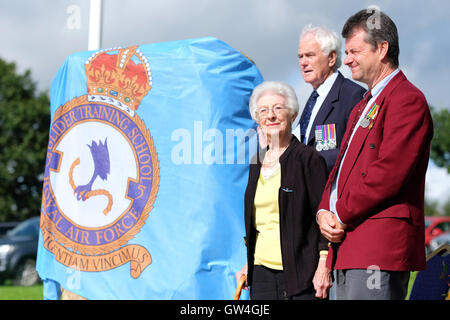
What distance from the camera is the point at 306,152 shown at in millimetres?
2992

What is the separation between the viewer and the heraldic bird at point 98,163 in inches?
181

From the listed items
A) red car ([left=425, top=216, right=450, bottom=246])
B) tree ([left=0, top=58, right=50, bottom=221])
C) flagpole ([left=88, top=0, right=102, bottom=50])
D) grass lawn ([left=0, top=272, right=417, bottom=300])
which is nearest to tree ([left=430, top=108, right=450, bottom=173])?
red car ([left=425, top=216, right=450, bottom=246])

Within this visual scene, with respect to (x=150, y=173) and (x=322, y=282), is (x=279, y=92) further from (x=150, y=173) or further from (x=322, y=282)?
(x=150, y=173)

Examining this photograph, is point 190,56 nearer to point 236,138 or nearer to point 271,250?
point 236,138

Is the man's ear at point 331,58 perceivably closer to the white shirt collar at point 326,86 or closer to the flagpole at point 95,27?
the white shirt collar at point 326,86

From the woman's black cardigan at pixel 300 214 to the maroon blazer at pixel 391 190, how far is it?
351 millimetres

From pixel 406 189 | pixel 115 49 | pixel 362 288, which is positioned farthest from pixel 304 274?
pixel 115 49

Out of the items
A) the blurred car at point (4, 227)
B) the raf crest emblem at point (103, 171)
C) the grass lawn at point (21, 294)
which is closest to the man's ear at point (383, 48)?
the raf crest emblem at point (103, 171)

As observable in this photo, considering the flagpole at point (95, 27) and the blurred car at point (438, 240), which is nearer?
the flagpole at point (95, 27)

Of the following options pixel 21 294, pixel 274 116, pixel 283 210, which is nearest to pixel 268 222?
pixel 283 210

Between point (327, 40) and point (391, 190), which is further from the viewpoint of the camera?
point (327, 40)

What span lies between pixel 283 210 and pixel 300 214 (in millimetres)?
83

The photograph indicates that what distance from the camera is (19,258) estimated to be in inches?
489
